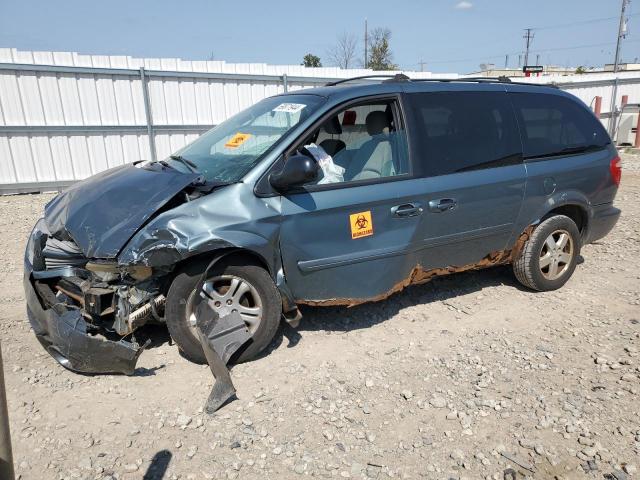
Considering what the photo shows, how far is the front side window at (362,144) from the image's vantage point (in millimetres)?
3695

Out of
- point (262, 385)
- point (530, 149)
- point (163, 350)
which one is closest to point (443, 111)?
point (530, 149)

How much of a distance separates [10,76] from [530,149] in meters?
9.61

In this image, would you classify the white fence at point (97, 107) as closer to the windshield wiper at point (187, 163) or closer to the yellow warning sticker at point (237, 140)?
the windshield wiper at point (187, 163)

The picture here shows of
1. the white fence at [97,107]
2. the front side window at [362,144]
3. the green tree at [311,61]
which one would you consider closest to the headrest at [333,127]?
the front side window at [362,144]

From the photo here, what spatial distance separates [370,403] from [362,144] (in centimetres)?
194

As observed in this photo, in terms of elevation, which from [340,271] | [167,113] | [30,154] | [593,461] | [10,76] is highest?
[10,76]

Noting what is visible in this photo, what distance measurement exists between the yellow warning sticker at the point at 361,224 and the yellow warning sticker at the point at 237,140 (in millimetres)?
1074

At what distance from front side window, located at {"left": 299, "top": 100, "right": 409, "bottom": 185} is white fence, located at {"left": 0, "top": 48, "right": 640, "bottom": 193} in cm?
799

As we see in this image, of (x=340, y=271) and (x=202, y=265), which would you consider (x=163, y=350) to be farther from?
(x=340, y=271)

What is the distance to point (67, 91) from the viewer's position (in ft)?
32.5

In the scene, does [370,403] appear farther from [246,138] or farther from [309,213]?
[246,138]

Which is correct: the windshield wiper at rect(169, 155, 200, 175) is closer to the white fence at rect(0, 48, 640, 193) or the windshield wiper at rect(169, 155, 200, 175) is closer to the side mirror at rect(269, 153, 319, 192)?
the side mirror at rect(269, 153, 319, 192)

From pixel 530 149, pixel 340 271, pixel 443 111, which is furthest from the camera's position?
pixel 530 149

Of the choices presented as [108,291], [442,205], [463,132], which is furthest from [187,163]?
[463,132]
